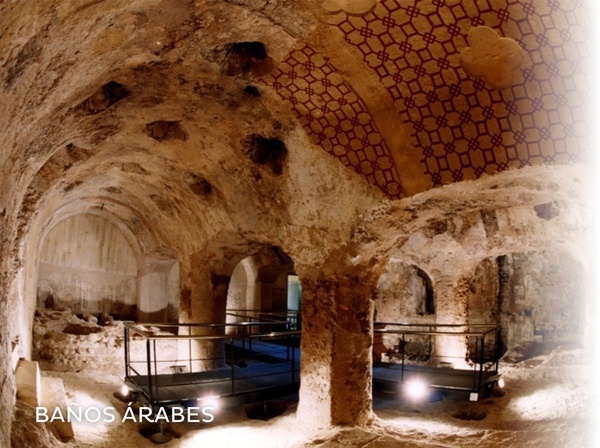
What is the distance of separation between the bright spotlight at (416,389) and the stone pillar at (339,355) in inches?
73.1

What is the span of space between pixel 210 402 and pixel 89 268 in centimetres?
678

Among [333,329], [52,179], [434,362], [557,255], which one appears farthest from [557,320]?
[52,179]

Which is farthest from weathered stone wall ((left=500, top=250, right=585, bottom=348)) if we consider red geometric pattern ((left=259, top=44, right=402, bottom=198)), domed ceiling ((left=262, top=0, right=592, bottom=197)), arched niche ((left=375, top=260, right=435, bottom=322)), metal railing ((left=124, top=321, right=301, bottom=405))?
domed ceiling ((left=262, top=0, right=592, bottom=197))

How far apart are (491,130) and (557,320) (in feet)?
33.3

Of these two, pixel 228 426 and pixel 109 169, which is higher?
pixel 109 169

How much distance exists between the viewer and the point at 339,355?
585 centimetres

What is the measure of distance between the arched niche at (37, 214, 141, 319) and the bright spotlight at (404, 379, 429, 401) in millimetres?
7522

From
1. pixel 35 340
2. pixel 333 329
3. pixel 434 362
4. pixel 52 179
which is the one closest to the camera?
pixel 333 329

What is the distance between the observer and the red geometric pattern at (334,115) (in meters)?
4.66

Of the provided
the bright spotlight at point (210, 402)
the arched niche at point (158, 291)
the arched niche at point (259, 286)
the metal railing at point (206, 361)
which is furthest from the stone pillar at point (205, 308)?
the arched niche at point (259, 286)

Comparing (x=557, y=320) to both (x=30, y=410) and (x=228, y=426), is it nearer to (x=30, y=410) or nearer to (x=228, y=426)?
(x=228, y=426)

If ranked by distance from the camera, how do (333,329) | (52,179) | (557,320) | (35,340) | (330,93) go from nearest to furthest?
(330,93)
(333,329)
(52,179)
(35,340)
(557,320)

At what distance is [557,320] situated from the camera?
1252cm

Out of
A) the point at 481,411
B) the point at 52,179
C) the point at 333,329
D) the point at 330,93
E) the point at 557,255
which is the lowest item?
the point at 481,411
